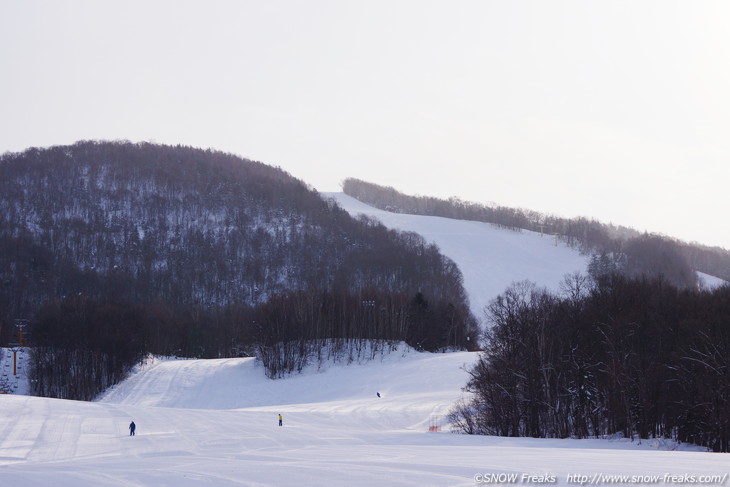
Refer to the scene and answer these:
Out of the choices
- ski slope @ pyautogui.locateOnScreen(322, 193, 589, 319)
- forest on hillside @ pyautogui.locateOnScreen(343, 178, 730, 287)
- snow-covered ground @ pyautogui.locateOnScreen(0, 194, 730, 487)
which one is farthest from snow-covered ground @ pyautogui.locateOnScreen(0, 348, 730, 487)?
forest on hillside @ pyautogui.locateOnScreen(343, 178, 730, 287)

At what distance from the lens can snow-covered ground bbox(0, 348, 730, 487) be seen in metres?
16.3

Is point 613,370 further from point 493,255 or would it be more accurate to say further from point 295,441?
point 493,255

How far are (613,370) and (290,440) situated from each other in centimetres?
1644

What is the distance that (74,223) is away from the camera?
157000mm

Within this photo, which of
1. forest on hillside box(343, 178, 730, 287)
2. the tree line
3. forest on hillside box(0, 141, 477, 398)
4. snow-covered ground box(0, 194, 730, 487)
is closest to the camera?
snow-covered ground box(0, 194, 730, 487)

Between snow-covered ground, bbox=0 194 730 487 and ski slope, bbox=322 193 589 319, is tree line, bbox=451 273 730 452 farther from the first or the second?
ski slope, bbox=322 193 589 319

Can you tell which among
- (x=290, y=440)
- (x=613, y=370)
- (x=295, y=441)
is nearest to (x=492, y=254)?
(x=613, y=370)

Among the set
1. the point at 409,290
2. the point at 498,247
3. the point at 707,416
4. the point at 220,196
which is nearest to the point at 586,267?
the point at 498,247

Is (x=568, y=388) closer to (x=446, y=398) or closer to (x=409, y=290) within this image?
(x=446, y=398)

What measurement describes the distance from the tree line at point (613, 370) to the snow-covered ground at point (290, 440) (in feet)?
10.7

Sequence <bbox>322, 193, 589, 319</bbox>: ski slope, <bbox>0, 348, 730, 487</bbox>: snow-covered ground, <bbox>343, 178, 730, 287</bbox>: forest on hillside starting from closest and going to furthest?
<bbox>0, 348, 730, 487</bbox>: snow-covered ground → <bbox>322, 193, 589, 319</bbox>: ski slope → <bbox>343, 178, 730, 287</bbox>: forest on hillside

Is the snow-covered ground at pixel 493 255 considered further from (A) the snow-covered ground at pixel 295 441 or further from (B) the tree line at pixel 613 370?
(B) the tree line at pixel 613 370

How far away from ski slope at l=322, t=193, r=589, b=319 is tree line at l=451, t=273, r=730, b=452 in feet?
222

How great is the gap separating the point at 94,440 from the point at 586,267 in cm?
12696
